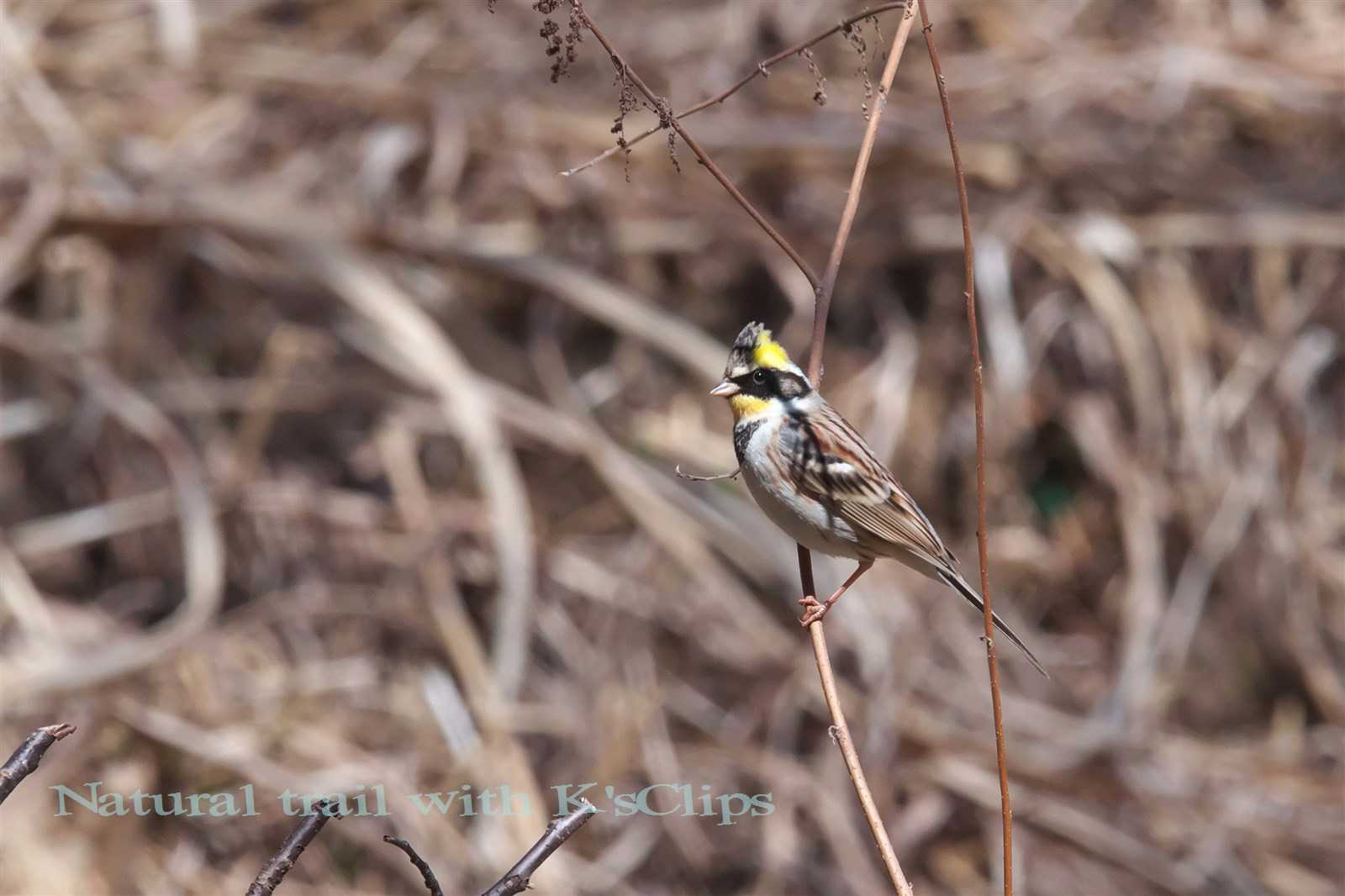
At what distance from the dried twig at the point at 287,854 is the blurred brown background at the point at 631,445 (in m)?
2.44

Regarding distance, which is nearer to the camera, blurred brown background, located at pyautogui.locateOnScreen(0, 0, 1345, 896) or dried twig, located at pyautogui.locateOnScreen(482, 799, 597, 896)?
dried twig, located at pyautogui.locateOnScreen(482, 799, 597, 896)

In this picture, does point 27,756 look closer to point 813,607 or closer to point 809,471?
point 813,607

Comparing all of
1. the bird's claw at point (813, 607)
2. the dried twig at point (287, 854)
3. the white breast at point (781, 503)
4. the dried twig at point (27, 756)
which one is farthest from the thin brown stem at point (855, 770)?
the dried twig at point (27, 756)

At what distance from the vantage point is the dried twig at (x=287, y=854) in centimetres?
129

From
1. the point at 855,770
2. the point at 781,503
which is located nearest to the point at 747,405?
the point at 781,503

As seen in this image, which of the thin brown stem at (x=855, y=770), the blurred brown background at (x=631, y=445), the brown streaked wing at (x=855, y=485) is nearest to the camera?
the thin brown stem at (x=855, y=770)

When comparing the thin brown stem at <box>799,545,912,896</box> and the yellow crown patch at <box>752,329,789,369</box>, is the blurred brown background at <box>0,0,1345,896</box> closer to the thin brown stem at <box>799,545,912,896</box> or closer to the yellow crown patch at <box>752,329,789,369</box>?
the yellow crown patch at <box>752,329,789,369</box>

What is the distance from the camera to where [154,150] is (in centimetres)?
479

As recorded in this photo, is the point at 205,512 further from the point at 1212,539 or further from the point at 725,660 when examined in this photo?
the point at 1212,539

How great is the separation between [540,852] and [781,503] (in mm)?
1002

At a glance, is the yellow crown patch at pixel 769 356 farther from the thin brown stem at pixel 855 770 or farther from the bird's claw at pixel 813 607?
the thin brown stem at pixel 855 770

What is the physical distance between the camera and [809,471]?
232cm

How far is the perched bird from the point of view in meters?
2.29

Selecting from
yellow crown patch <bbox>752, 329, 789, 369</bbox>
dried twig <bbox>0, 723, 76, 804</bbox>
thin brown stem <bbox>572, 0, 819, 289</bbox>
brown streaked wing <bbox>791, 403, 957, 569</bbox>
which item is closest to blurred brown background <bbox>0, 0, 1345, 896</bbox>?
brown streaked wing <bbox>791, 403, 957, 569</bbox>
